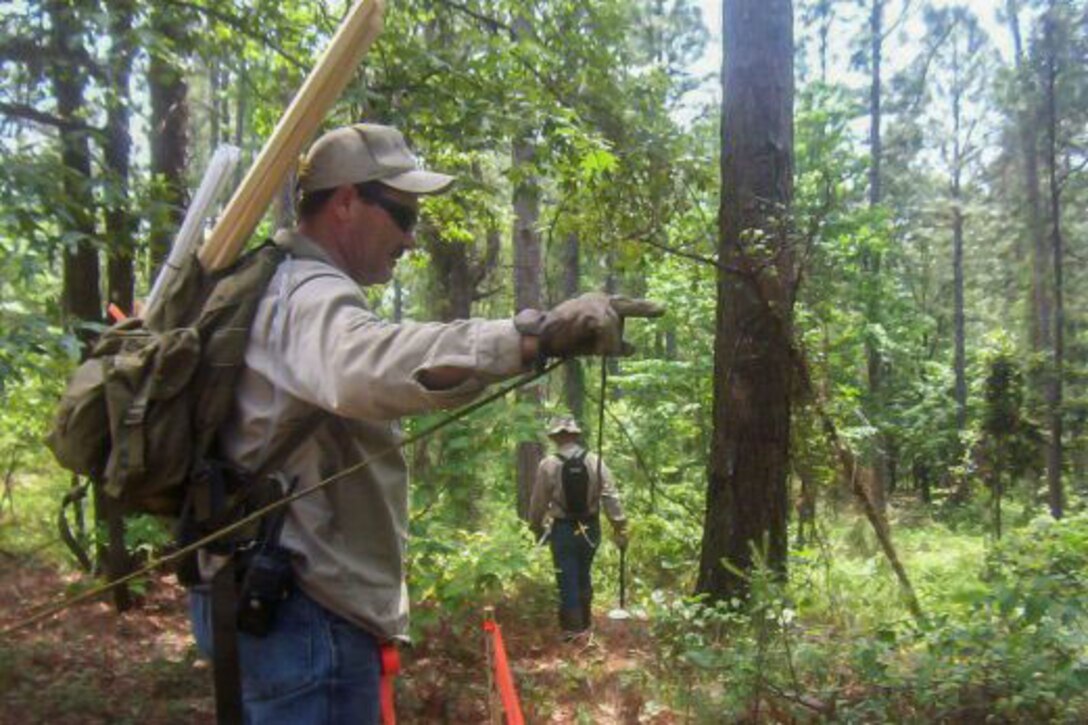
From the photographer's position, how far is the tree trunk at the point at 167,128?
491 centimetres

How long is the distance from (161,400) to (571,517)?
668 centimetres

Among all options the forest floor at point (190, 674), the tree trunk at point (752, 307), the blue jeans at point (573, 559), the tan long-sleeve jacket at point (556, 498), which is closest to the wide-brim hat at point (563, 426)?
the tan long-sleeve jacket at point (556, 498)

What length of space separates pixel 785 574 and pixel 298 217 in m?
4.27

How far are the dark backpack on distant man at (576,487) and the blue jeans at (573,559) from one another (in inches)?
5.2

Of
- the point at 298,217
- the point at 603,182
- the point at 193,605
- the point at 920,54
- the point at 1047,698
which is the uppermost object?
the point at 920,54

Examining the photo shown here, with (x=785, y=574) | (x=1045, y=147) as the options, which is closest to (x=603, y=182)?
(x=785, y=574)

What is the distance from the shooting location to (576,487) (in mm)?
8281

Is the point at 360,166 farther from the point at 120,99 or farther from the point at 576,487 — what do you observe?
the point at 576,487

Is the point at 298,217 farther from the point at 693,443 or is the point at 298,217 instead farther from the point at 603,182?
the point at 693,443

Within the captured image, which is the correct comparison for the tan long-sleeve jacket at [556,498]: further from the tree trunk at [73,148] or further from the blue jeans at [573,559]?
the tree trunk at [73,148]

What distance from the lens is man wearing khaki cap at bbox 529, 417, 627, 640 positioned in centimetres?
798

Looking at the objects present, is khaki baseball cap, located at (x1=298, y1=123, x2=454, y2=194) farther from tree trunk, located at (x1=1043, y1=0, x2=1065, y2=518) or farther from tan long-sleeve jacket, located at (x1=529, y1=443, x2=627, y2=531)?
tree trunk, located at (x1=1043, y1=0, x2=1065, y2=518)

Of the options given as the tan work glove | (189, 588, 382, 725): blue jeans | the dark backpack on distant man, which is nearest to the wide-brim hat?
the dark backpack on distant man

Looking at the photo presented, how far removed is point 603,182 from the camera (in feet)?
23.4
